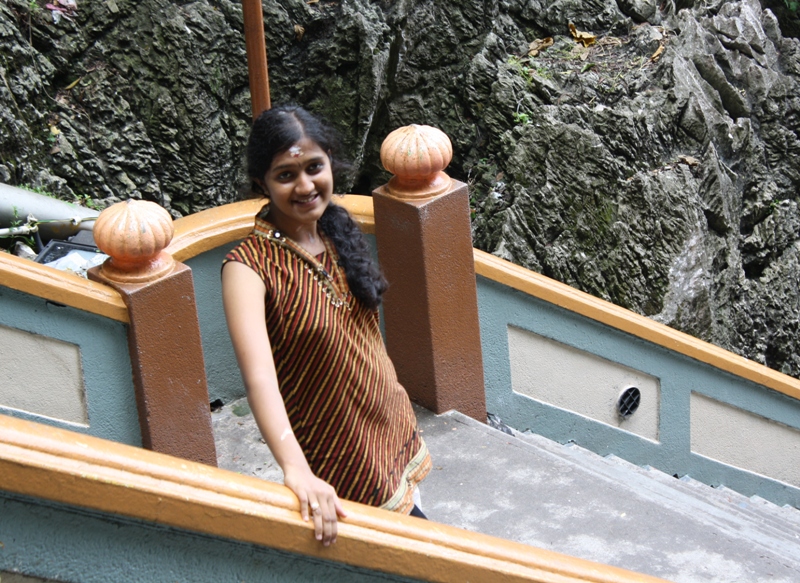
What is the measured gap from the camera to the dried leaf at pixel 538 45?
8602mm

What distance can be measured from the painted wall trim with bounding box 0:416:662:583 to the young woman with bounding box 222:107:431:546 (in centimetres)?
9

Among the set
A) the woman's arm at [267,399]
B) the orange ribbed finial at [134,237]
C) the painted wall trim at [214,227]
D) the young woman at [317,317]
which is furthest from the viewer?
the painted wall trim at [214,227]

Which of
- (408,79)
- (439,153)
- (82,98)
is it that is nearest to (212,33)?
(82,98)

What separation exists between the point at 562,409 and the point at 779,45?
6.33 meters

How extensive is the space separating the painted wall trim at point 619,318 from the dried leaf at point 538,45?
4078 mm

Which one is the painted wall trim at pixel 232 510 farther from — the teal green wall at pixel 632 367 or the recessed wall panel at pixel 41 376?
the teal green wall at pixel 632 367

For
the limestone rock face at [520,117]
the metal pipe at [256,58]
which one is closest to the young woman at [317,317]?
the metal pipe at [256,58]

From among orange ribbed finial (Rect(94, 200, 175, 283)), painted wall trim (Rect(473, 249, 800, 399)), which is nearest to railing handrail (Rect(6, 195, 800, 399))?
painted wall trim (Rect(473, 249, 800, 399))

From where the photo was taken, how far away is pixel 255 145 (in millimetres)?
2477

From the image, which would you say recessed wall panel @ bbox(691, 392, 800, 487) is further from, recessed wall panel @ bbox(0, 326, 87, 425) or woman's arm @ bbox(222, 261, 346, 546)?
woman's arm @ bbox(222, 261, 346, 546)

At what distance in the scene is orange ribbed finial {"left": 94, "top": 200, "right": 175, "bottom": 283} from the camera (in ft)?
11.2

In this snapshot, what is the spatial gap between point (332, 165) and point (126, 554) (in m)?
1.17

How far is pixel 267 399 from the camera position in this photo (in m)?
2.21

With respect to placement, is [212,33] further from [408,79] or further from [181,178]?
[408,79]
